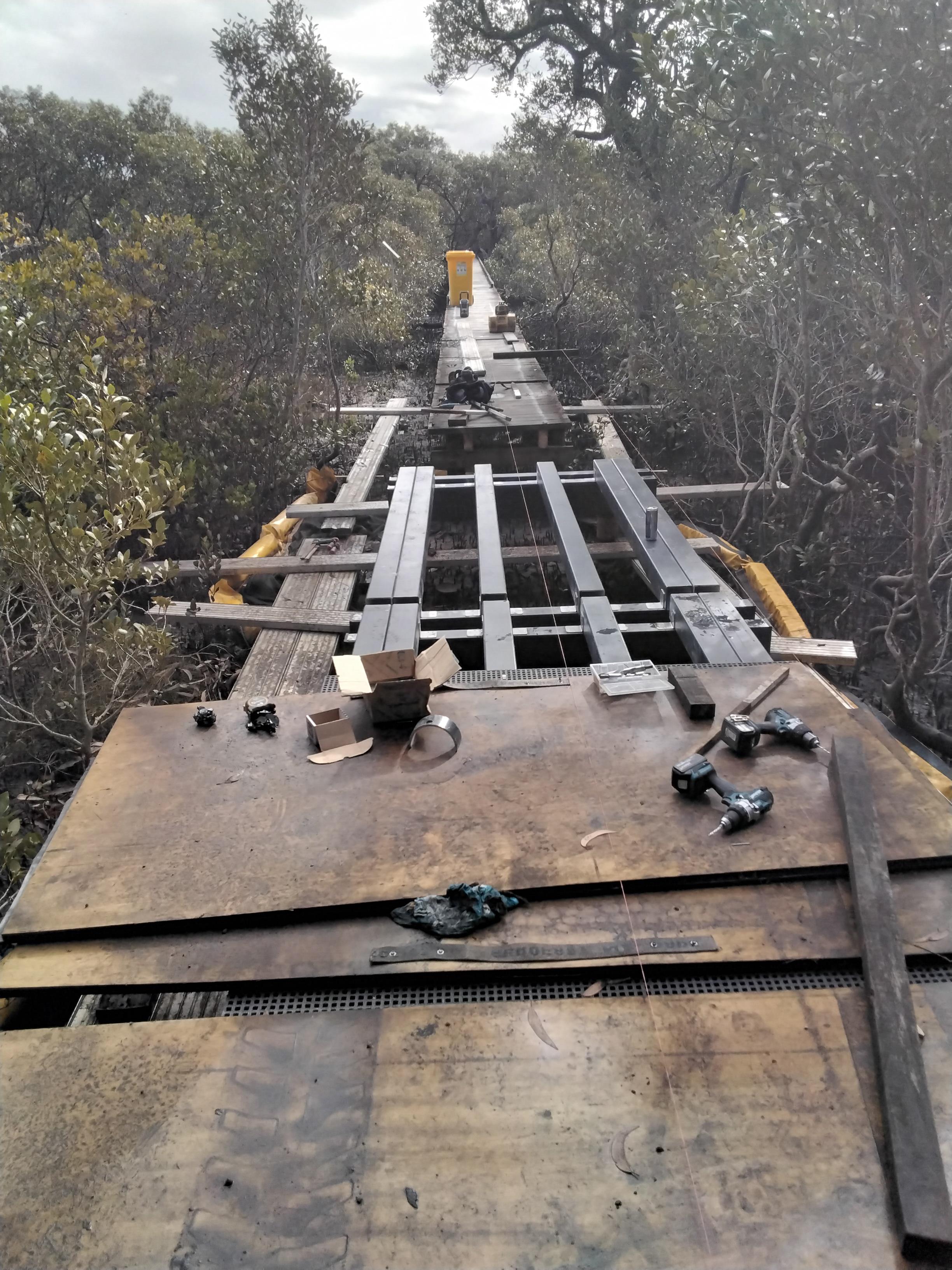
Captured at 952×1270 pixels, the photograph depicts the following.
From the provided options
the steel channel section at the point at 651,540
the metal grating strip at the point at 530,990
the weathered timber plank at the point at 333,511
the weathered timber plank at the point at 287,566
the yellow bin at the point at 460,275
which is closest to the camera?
the metal grating strip at the point at 530,990

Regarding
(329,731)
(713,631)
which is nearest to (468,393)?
(713,631)

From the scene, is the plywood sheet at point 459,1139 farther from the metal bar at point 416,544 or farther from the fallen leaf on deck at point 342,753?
the metal bar at point 416,544

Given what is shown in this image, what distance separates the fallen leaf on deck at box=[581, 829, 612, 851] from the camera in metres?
2.03

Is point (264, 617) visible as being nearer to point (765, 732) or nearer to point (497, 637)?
point (497, 637)

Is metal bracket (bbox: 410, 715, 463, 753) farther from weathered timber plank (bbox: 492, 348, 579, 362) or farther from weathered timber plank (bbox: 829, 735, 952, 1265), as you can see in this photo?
weathered timber plank (bbox: 492, 348, 579, 362)

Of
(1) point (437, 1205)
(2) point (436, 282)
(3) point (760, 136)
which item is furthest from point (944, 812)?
(2) point (436, 282)

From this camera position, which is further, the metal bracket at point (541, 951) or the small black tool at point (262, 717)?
the small black tool at point (262, 717)

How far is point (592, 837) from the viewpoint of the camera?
80.7 inches

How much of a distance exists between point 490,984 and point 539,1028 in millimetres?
162

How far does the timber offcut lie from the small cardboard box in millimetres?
13

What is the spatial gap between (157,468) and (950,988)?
19.3 ft

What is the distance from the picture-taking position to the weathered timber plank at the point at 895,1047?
122 cm

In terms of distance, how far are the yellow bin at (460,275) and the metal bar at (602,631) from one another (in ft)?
51.3

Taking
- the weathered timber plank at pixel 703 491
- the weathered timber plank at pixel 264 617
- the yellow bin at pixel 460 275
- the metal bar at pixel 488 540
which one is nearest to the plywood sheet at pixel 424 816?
the metal bar at pixel 488 540
